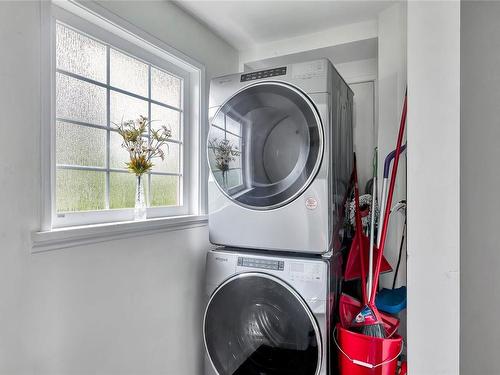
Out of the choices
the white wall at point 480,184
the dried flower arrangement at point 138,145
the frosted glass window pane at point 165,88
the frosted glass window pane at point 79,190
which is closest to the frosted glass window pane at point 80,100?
the dried flower arrangement at point 138,145

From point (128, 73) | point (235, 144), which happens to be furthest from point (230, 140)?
point (128, 73)

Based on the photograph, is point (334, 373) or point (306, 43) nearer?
point (334, 373)

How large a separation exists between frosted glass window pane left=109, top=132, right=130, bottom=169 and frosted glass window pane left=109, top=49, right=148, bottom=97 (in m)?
0.26

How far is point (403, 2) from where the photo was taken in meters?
1.83

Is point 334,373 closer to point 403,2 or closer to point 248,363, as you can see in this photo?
point 248,363

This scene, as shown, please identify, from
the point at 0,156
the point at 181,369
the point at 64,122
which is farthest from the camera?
the point at 181,369

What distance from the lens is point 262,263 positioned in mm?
1608

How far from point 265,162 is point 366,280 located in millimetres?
798

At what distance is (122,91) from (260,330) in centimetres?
139

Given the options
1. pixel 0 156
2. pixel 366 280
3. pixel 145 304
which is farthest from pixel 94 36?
pixel 366 280

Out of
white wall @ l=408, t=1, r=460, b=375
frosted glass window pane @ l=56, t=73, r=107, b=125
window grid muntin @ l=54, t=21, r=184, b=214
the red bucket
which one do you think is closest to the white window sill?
window grid muntin @ l=54, t=21, r=184, b=214

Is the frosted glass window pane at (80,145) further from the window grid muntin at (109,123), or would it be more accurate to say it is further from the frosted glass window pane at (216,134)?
the frosted glass window pane at (216,134)

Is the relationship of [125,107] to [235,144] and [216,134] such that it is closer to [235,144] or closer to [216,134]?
[216,134]

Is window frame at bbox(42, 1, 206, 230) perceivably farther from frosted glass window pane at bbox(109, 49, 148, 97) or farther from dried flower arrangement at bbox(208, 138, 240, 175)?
dried flower arrangement at bbox(208, 138, 240, 175)
